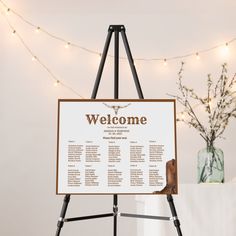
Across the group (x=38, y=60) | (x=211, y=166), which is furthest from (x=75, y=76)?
(x=211, y=166)

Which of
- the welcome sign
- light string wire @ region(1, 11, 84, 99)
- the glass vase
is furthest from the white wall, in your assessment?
the welcome sign

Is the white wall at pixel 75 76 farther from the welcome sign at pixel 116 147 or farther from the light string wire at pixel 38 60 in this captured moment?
the welcome sign at pixel 116 147

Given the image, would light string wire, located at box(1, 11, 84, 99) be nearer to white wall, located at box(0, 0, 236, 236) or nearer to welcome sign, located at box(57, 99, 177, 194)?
white wall, located at box(0, 0, 236, 236)

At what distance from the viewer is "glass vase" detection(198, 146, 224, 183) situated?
2.21 meters

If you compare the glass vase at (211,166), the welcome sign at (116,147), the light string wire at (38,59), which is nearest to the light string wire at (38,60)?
the light string wire at (38,59)

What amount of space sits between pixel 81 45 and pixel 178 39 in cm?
62

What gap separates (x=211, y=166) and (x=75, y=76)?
1064mm

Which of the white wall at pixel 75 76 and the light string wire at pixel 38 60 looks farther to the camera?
the light string wire at pixel 38 60

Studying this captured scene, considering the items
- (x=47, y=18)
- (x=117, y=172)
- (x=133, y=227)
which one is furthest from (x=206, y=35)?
(x=117, y=172)

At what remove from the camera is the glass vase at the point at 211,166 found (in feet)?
7.26

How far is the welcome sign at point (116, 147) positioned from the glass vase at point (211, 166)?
0.52m

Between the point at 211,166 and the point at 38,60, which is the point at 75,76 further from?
the point at 211,166

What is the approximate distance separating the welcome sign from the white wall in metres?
0.90

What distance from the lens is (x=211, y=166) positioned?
223 cm
